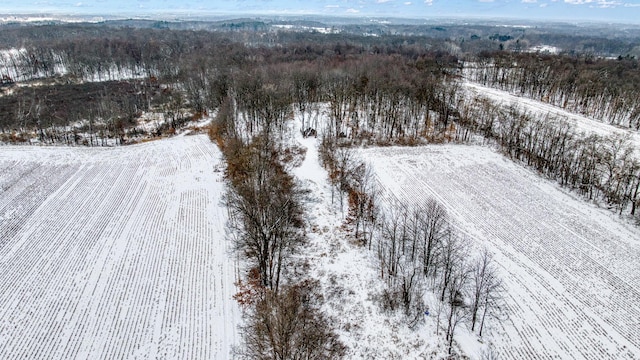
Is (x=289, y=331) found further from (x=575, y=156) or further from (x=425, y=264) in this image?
(x=575, y=156)

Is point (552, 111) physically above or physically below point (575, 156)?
above

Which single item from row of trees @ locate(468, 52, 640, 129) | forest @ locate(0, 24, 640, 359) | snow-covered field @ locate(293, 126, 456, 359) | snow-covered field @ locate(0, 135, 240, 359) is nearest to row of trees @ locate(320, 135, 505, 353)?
forest @ locate(0, 24, 640, 359)

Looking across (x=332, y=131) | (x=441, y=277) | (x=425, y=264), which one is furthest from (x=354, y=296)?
(x=332, y=131)

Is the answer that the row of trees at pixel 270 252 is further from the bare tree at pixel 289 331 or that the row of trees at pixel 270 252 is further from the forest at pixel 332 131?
the forest at pixel 332 131

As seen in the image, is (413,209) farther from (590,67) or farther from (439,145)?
(590,67)

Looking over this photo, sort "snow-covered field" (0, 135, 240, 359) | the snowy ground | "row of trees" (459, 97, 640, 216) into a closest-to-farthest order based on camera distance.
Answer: the snowy ground → "snow-covered field" (0, 135, 240, 359) → "row of trees" (459, 97, 640, 216)

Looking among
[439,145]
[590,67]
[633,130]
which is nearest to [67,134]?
[439,145]

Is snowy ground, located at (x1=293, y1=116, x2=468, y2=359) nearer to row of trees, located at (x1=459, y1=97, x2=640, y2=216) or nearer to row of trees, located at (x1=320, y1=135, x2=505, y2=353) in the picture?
row of trees, located at (x1=320, y1=135, x2=505, y2=353)
